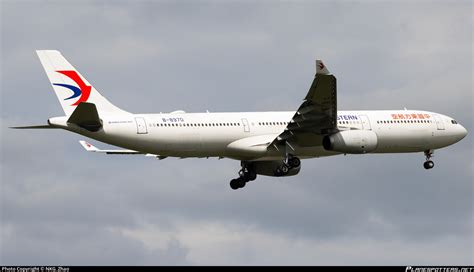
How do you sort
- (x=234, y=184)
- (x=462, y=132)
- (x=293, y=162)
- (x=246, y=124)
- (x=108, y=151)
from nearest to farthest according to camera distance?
(x=246, y=124) → (x=293, y=162) → (x=108, y=151) → (x=234, y=184) → (x=462, y=132)

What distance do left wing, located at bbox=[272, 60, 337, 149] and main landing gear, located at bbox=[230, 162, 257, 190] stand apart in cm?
627

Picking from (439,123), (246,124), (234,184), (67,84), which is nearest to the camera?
(67,84)

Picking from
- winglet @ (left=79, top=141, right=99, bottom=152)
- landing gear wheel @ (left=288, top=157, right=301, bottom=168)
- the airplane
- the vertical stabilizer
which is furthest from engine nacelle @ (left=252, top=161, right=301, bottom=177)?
the vertical stabilizer

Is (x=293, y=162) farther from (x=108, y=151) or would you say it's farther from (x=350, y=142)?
(x=108, y=151)

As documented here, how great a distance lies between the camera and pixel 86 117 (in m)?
63.8

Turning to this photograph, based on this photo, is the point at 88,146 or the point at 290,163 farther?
the point at 88,146

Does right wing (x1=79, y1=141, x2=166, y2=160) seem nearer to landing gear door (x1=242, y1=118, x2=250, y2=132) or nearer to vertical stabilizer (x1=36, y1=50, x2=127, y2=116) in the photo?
vertical stabilizer (x1=36, y1=50, x2=127, y2=116)

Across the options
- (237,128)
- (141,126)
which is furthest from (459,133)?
(141,126)

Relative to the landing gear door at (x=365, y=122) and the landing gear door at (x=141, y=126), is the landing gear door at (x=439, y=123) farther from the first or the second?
the landing gear door at (x=141, y=126)

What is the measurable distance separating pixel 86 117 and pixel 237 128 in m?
10.7

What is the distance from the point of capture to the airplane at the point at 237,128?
65.6m

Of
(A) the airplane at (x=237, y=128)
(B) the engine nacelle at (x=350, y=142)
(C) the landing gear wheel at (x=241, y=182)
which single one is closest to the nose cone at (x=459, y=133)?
(A) the airplane at (x=237, y=128)

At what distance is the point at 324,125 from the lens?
68.8 metres

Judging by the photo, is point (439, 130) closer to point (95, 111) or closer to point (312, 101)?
point (312, 101)
